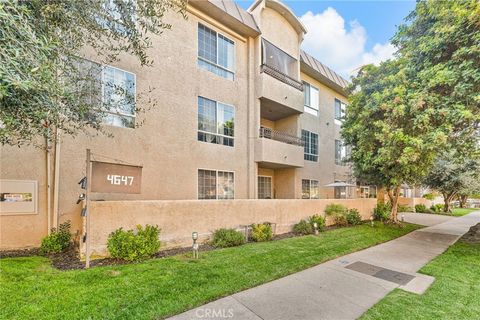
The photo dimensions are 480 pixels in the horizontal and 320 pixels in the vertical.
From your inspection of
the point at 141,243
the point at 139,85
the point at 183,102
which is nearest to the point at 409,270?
the point at 141,243

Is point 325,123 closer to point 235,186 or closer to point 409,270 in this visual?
point 235,186

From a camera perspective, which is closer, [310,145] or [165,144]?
[165,144]

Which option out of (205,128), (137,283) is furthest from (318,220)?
(137,283)

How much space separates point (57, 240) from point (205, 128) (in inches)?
273

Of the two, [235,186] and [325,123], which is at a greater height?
[325,123]

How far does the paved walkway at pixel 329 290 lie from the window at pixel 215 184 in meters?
6.00

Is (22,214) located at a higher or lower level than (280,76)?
lower

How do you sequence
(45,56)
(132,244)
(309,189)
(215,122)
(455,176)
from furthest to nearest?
(455,176), (309,189), (215,122), (132,244), (45,56)

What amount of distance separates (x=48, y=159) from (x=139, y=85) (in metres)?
4.14

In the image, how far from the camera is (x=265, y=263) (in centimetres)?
636

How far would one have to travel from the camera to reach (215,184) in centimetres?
1137

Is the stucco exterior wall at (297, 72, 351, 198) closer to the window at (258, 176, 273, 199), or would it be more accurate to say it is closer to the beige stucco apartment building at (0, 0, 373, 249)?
the beige stucco apartment building at (0, 0, 373, 249)

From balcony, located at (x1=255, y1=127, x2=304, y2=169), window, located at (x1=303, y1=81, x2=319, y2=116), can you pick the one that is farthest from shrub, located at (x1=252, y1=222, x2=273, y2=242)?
window, located at (x1=303, y1=81, x2=319, y2=116)

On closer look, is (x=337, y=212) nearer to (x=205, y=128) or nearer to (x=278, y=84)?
(x=278, y=84)
